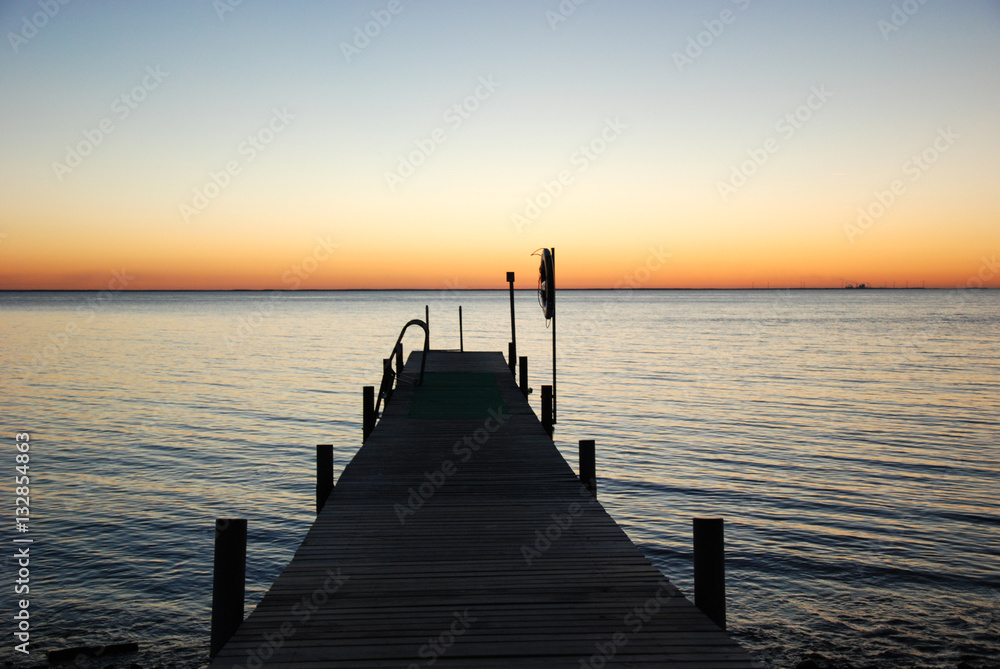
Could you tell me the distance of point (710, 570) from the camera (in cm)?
572

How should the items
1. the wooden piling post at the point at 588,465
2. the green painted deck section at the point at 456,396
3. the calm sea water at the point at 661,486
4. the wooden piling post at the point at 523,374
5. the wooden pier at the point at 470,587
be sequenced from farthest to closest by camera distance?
1. the wooden piling post at the point at 523,374
2. the green painted deck section at the point at 456,396
3. the wooden piling post at the point at 588,465
4. the calm sea water at the point at 661,486
5. the wooden pier at the point at 470,587

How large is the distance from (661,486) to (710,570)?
33.8 ft

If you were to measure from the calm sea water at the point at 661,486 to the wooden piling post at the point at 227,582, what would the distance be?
3754 mm

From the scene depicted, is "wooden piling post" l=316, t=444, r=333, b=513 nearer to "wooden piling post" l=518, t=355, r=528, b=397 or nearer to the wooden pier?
the wooden pier

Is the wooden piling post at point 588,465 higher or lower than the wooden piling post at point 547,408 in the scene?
lower

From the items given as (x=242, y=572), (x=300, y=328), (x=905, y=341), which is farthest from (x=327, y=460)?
(x=300, y=328)

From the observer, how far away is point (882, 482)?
16.0 metres

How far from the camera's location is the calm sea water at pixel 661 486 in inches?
377

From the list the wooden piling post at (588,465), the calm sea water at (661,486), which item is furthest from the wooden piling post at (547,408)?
the wooden piling post at (588,465)

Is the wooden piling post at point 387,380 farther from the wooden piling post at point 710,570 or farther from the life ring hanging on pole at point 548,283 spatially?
the wooden piling post at point 710,570

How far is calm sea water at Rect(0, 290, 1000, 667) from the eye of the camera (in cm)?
957

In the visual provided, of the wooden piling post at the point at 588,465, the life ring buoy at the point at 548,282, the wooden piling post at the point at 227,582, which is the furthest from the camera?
the life ring buoy at the point at 548,282

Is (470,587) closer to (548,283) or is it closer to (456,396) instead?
(548,283)

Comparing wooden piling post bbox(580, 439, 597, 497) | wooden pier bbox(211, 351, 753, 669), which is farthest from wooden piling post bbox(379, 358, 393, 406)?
wooden piling post bbox(580, 439, 597, 497)
